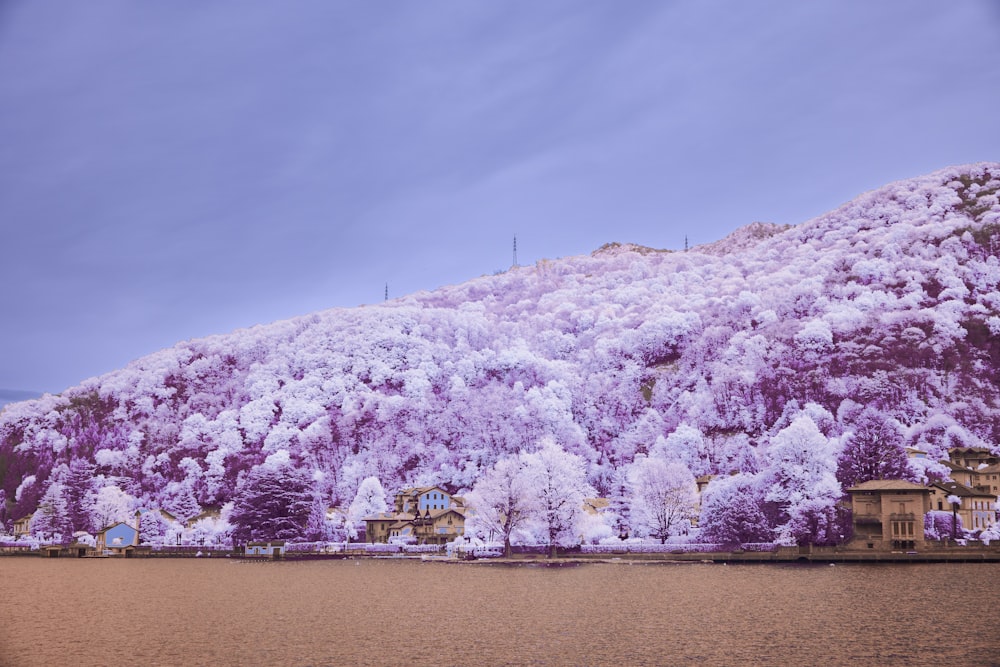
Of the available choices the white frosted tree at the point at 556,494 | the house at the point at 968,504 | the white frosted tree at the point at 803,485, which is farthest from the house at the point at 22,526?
the house at the point at 968,504

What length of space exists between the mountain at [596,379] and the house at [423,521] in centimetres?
1314

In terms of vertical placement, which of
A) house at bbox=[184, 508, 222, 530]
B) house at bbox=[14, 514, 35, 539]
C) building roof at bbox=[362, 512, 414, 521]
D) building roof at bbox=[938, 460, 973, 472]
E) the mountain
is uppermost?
the mountain

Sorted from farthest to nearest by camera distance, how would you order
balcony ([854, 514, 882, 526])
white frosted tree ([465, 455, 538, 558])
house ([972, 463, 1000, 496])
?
house ([972, 463, 1000, 496])
white frosted tree ([465, 455, 538, 558])
balcony ([854, 514, 882, 526])

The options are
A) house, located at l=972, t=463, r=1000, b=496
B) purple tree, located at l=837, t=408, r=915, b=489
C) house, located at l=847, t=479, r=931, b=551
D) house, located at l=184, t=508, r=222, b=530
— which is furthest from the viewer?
house, located at l=184, t=508, r=222, b=530

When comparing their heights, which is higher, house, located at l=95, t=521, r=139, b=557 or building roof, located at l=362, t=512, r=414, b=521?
building roof, located at l=362, t=512, r=414, b=521

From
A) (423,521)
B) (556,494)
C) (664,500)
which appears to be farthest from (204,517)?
(664,500)

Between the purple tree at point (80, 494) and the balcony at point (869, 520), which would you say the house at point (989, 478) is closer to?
the balcony at point (869, 520)

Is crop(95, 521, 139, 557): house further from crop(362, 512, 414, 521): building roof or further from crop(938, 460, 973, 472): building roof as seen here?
crop(938, 460, 973, 472): building roof

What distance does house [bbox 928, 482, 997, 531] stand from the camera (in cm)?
8650

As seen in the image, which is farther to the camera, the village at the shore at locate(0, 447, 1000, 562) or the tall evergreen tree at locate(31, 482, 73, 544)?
the tall evergreen tree at locate(31, 482, 73, 544)

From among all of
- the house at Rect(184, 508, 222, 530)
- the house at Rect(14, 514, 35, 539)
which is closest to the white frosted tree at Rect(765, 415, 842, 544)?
the house at Rect(184, 508, 222, 530)

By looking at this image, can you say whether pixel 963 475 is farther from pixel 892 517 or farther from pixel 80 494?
pixel 80 494

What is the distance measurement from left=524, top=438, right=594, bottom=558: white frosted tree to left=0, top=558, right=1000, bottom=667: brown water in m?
18.5

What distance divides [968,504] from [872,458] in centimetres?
984
